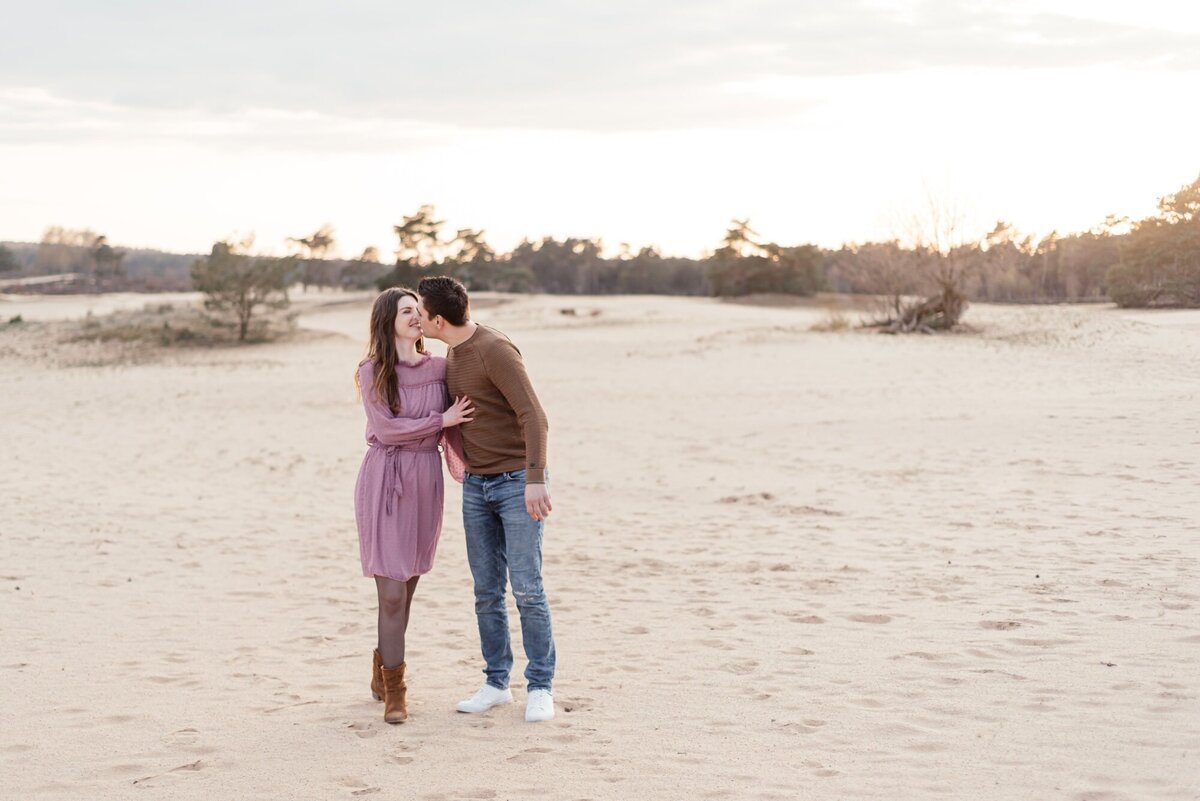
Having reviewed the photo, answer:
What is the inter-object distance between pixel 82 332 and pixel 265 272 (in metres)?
6.72

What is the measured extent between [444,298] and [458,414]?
0.49 metres

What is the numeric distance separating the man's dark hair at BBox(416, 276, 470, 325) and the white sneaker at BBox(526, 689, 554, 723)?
164 centimetres

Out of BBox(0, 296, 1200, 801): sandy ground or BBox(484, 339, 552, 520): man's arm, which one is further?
BBox(484, 339, 552, 520): man's arm

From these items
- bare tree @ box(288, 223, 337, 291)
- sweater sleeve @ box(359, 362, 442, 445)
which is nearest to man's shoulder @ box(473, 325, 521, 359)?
Result: sweater sleeve @ box(359, 362, 442, 445)

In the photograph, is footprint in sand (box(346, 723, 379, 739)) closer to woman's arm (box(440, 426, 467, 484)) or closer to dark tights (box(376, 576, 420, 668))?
dark tights (box(376, 576, 420, 668))

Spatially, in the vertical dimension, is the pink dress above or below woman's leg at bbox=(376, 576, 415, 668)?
above

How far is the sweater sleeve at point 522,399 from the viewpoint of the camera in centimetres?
479

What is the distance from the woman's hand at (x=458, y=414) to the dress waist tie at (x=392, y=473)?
0.73ft

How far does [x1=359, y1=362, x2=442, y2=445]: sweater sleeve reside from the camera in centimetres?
499

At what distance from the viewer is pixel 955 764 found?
14.4 feet

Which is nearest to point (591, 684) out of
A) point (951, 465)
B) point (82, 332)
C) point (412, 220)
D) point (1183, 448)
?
point (951, 465)

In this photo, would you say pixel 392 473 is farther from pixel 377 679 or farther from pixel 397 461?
pixel 377 679

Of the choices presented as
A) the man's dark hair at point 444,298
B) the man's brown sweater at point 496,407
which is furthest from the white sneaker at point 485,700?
the man's dark hair at point 444,298

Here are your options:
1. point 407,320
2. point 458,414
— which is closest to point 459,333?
point 407,320
